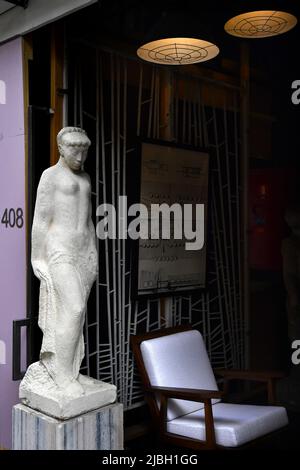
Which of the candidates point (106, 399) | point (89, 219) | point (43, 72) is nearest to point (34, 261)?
point (89, 219)

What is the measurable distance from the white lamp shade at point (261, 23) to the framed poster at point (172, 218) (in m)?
0.94

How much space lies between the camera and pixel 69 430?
8.49ft

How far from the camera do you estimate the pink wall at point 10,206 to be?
3193 millimetres

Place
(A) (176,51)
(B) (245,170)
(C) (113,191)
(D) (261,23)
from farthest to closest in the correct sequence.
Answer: (B) (245,170) → (C) (113,191) → (A) (176,51) → (D) (261,23)

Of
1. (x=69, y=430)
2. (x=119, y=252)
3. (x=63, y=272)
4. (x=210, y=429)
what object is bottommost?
(x=210, y=429)

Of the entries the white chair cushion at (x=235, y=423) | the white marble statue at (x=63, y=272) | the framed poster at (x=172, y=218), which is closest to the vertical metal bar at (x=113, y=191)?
the framed poster at (x=172, y=218)

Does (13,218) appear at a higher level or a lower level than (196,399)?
higher

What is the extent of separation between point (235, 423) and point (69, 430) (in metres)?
1.09

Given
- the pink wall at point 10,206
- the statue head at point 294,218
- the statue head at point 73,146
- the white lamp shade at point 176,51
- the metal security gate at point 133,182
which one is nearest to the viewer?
the statue head at point 73,146

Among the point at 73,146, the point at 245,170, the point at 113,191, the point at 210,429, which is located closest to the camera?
the point at 73,146

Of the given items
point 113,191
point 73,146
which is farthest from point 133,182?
point 73,146

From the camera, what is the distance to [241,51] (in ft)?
14.9

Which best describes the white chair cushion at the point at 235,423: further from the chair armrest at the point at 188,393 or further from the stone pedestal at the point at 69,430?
the stone pedestal at the point at 69,430

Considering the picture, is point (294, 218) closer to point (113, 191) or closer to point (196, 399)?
point (113, 191)
